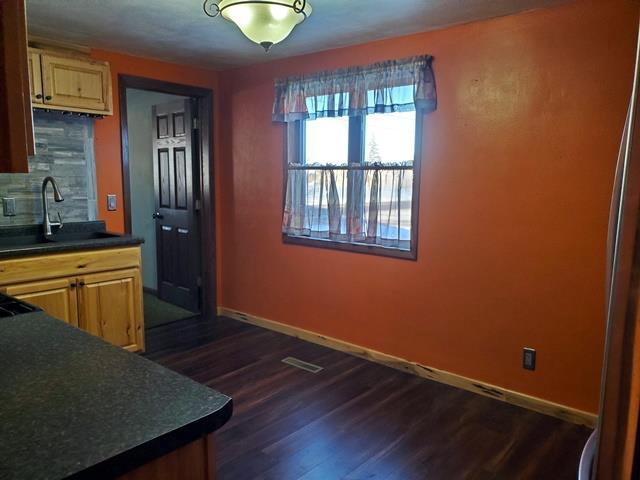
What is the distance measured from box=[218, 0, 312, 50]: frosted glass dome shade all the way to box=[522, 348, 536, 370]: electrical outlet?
7.14 feet

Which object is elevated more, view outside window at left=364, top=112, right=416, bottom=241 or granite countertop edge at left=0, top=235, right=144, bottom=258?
view outside window at left=364, top=112, right=416, bottom=241

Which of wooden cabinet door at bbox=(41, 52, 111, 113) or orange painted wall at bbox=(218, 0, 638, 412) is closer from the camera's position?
orange painted wall at bbox=(218, 0, 638, 412)

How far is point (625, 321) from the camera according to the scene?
52 centimetres

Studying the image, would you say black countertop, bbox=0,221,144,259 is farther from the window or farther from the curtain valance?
the curtain valance

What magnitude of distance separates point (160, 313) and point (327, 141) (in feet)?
7.68

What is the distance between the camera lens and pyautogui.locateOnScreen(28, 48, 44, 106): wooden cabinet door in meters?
2.96

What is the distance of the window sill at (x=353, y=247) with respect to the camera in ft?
10.6

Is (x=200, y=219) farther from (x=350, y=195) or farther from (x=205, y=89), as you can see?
(x=350, y=195)

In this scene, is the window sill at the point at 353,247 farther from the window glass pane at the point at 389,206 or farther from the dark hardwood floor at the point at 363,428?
the dark hardwood floor at the point at 363,428

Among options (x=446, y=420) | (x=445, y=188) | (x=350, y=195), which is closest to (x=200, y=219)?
(x=350, y=195)

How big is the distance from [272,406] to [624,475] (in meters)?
2.43

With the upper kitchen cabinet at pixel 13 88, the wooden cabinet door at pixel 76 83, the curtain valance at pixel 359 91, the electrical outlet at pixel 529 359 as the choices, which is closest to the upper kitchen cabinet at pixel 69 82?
the wooden cabinet door at pixel 76 83

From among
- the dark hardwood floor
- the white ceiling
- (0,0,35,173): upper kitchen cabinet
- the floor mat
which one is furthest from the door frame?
(0,0,35,173): upper kitchen cabinet

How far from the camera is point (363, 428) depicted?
8.41ft
